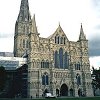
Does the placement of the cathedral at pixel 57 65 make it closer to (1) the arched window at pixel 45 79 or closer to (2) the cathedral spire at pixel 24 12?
(1) the arched window at pixel 45 79

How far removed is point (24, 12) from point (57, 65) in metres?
43.5

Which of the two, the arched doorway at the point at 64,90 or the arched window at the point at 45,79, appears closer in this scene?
the arched window at the point at 45,79

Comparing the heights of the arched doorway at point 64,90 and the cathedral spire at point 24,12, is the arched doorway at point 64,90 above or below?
below

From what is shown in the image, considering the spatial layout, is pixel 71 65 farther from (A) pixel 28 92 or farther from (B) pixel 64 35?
(A) pixel 28 92

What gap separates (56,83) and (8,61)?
23.2 metres

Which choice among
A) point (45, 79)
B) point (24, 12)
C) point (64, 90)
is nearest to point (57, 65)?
point (45, 79)

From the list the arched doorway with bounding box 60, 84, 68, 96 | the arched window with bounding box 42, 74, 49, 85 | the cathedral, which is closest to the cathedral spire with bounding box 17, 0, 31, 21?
the cathedral

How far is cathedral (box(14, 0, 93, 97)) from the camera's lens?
254 feet

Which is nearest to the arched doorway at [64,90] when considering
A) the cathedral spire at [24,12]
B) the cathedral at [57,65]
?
the cathedral at [57,65]

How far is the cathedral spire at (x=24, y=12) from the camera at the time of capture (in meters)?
115

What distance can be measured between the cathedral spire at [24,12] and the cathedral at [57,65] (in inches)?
1191

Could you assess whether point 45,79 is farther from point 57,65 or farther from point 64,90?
point 64,90

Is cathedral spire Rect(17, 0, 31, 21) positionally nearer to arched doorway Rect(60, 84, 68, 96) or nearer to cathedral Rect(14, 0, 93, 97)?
cathedral Rect(14, 0, 93, 97)

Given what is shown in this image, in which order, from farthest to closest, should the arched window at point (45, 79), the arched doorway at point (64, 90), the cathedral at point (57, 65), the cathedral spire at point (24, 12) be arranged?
the cathedral spire at point (24, 12) < the arched doorway at point (64, 90) < the arched window at point (45, 79) < the cathedral at point (57, 65)
